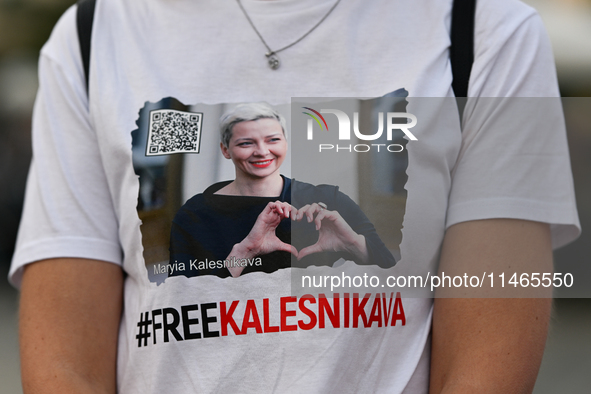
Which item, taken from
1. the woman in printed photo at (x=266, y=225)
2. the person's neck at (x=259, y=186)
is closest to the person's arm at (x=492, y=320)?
the woman in printed photo at (x=266, y=225)

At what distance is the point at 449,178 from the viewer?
1.12 m

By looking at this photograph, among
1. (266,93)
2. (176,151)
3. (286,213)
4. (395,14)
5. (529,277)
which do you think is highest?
(395,14)

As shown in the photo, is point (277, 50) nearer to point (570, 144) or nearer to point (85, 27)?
point (85, 27)

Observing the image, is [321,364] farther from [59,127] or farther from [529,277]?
[59,127]

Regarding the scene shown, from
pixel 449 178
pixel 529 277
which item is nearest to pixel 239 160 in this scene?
pixel 449 178

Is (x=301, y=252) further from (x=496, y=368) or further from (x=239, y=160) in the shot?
(x=496, y=368)

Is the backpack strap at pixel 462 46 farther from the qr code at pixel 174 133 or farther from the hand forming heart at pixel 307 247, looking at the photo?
the qr code at pixel 174 133

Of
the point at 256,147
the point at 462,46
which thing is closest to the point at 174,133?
the point at 256,147

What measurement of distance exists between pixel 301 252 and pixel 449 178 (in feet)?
0.96

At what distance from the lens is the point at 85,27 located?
4.18 feet

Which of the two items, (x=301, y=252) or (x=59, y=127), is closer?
(x=301, y=252)

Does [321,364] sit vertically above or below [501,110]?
below

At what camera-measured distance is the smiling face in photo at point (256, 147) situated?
1127mm

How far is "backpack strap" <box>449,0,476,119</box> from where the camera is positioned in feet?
3.65
